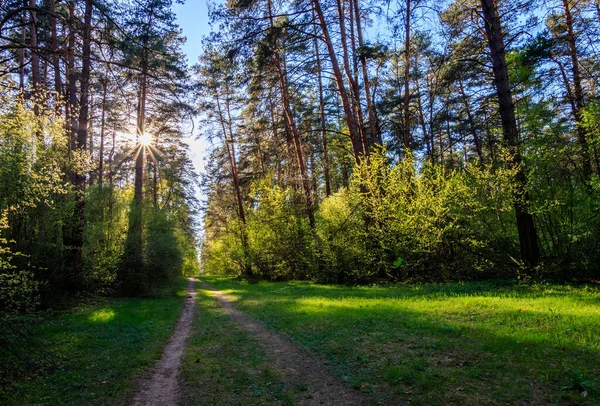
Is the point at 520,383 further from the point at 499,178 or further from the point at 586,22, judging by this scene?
the point at 586,22

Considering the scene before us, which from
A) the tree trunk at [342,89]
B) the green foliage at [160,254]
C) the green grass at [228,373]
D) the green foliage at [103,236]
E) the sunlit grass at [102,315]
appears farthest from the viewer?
the green foliage at [160,254]

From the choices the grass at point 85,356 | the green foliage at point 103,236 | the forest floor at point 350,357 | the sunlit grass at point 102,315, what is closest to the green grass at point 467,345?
the forest floor at point 350,357

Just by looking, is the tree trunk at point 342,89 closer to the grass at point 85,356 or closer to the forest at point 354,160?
the forest at point 354,160

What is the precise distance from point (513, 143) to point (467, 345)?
8.46 meters

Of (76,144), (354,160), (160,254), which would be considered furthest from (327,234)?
(76,144)

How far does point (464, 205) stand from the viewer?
1267 cm

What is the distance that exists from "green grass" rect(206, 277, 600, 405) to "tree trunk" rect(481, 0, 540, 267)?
5.88 feet

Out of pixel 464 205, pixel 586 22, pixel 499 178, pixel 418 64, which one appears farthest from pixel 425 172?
pixel 418 64

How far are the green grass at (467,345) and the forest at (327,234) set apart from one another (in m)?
0.04

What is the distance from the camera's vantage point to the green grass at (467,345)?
13.4 feet

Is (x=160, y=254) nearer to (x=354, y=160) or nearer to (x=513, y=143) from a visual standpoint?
(x=354, y=160)

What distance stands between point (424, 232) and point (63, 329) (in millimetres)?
12013

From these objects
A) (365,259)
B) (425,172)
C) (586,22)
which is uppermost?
(586,22)

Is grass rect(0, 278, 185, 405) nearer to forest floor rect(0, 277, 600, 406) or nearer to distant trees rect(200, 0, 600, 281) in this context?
forest floor rect(0, 277, 600, 406)
